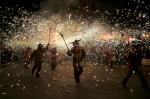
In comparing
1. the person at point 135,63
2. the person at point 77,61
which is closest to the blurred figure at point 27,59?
the person at point 77,61

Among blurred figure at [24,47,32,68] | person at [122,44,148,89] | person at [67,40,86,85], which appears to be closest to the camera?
person at [122,44,148,89]

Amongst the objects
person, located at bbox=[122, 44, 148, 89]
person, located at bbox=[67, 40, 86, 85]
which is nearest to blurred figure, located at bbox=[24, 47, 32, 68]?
person, located at bbox=[67, 40, 86, 85]

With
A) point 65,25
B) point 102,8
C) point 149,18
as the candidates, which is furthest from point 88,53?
point 102,8

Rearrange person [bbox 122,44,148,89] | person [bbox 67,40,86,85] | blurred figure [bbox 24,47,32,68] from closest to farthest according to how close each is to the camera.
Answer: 1. person [bbox 122,44,148,89]
2. person [bbox 67,40,86,85]
3. blurred figure [bbox 24,47,32,68]

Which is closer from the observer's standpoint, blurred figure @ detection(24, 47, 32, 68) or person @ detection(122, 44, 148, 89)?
person @ detection(122, 44, 148, 89)

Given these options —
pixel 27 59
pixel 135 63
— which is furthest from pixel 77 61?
pixel 27 59

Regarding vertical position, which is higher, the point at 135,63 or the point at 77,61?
the point at 77,61

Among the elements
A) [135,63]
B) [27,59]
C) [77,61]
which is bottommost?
[135,63]

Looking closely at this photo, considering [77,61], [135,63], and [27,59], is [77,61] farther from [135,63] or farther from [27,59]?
[27,59]

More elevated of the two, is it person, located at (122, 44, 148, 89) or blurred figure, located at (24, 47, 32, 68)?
blurred figure, located at (24, 47, 32, 68)

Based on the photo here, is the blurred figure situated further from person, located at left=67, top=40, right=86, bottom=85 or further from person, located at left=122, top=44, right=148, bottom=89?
person, located at left=122, top=44, right=148, bottom=89

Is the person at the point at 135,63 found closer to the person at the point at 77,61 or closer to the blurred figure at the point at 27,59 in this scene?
the person at the point at 77,61

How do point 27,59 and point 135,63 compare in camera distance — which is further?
point 27,59

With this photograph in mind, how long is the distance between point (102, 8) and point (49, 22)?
1289cm
